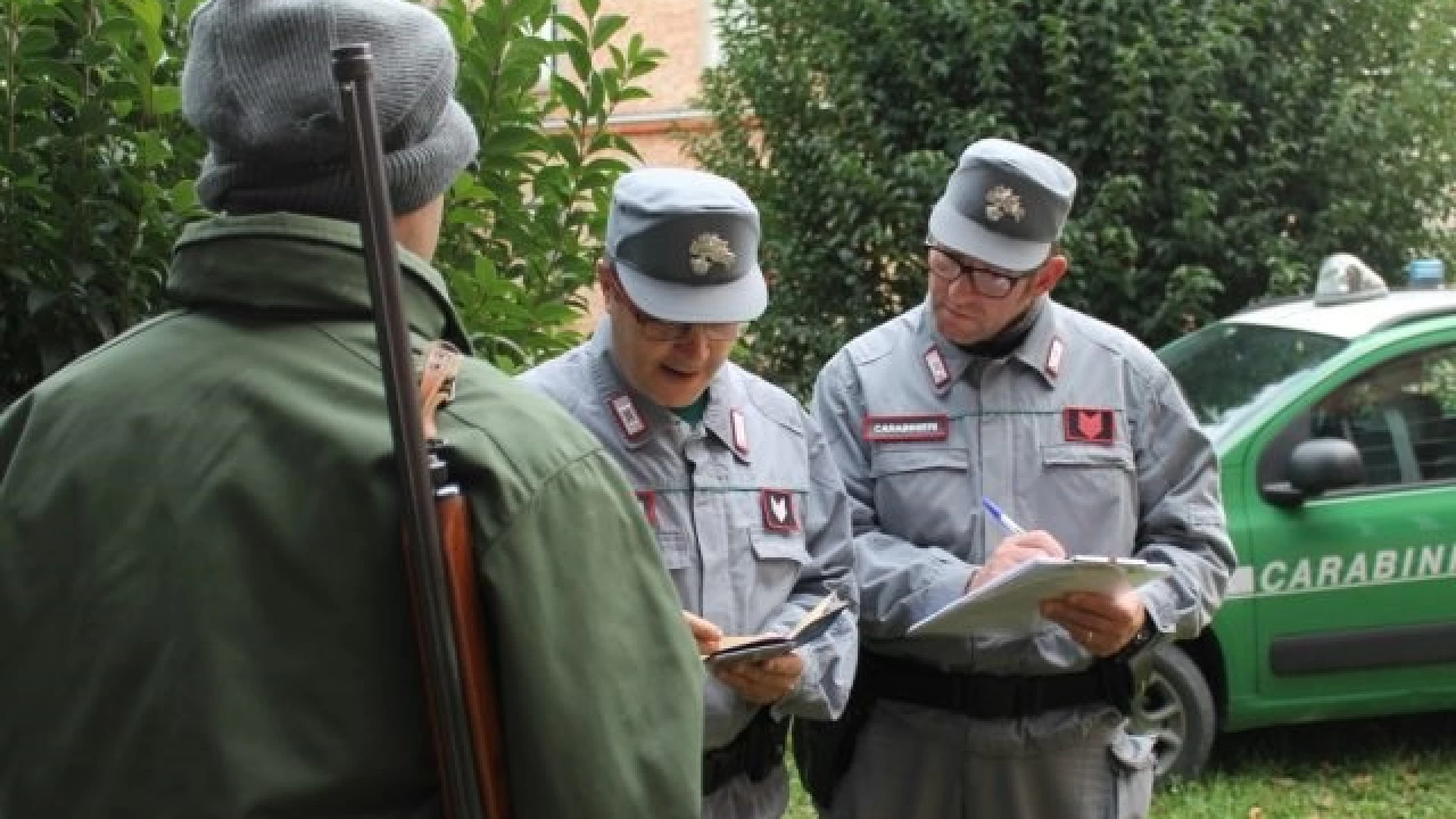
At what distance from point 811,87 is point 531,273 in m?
6.50

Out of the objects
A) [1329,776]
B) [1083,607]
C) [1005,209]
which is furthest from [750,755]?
[1329,776]

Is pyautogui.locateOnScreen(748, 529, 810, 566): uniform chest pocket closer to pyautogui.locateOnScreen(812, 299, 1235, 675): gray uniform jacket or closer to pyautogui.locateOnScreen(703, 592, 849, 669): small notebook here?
pyautogui.locateOnScreen(703, 592, 849, 669): small notebook

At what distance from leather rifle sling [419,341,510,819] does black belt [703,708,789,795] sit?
1496 millimetres

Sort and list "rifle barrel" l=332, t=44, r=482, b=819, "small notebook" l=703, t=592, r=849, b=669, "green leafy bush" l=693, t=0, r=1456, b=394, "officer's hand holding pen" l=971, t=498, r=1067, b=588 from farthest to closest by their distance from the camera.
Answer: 1. "green leafy bush" l=693, t=0, r=1456, b=394
2. "officer's hand holding pen" l=971, t=498, r=1067, b=588
3. "small notebook" l=703, t=592, r=849, b=669
4. "rifle barrel" l=332, t=44, r=482, b=819

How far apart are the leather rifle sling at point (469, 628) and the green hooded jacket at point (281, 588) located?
1 cm

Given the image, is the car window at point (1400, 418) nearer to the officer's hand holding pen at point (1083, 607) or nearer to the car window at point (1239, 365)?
the car window at point (1239, 365)

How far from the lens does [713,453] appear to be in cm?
316

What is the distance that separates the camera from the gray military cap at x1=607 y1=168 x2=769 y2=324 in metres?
3.05

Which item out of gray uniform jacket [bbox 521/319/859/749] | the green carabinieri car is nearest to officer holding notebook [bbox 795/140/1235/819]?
gray uniform jacket [bbox 521/319/859/749]

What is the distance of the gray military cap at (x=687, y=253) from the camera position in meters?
3.05

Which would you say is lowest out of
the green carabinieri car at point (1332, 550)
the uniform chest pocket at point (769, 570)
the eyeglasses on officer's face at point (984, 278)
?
the green carabinieri car at point (1332, 550)

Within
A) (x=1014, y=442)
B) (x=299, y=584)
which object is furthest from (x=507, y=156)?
(x=299, y=584)

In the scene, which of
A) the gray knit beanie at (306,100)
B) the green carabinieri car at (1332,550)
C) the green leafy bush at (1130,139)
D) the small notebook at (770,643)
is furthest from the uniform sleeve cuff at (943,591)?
the green leafy bush at (1130,139)

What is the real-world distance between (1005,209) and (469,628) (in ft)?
A: 7.51
